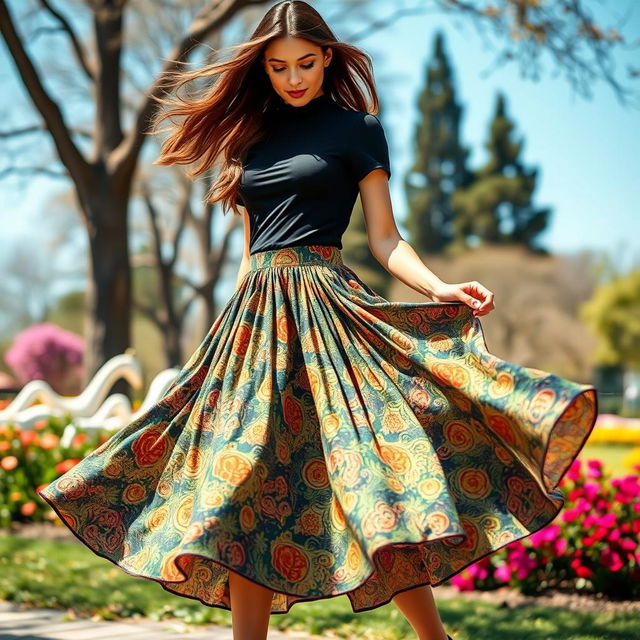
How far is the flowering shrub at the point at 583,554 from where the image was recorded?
183 inches

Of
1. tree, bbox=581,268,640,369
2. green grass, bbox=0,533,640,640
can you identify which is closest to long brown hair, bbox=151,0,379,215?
green grass, bbox=0,533,640,640

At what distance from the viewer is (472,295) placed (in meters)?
2.70

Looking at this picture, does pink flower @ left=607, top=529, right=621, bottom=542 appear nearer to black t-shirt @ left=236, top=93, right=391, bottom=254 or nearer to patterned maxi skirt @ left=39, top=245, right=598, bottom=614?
patterned maxi skirt @ left=39, top=245, right=598, bottom=614

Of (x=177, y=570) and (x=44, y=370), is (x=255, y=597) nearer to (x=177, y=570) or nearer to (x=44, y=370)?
(x=177, y=570)

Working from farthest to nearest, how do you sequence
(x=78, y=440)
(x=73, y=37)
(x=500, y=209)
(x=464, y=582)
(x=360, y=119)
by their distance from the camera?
(x=500, y=209) → (x=73, y=37) → (x=78, y=440) → (x=464, y=582) → (x=360, y=119)

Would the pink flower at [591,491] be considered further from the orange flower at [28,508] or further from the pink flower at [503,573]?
the orange flower at [28,508]

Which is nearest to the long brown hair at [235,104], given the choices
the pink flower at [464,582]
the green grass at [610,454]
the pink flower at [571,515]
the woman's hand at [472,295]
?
the woman's hand at [472,295]

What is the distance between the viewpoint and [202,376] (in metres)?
2.82

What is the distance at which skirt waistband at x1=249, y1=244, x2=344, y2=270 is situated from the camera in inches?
114

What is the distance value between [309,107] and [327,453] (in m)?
1.15

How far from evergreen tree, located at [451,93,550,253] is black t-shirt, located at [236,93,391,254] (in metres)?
38.4

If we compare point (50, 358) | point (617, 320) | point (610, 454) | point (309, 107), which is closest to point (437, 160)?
point (617, 320)

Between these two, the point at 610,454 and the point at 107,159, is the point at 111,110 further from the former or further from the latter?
the point at 610,454

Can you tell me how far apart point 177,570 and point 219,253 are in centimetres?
2145
